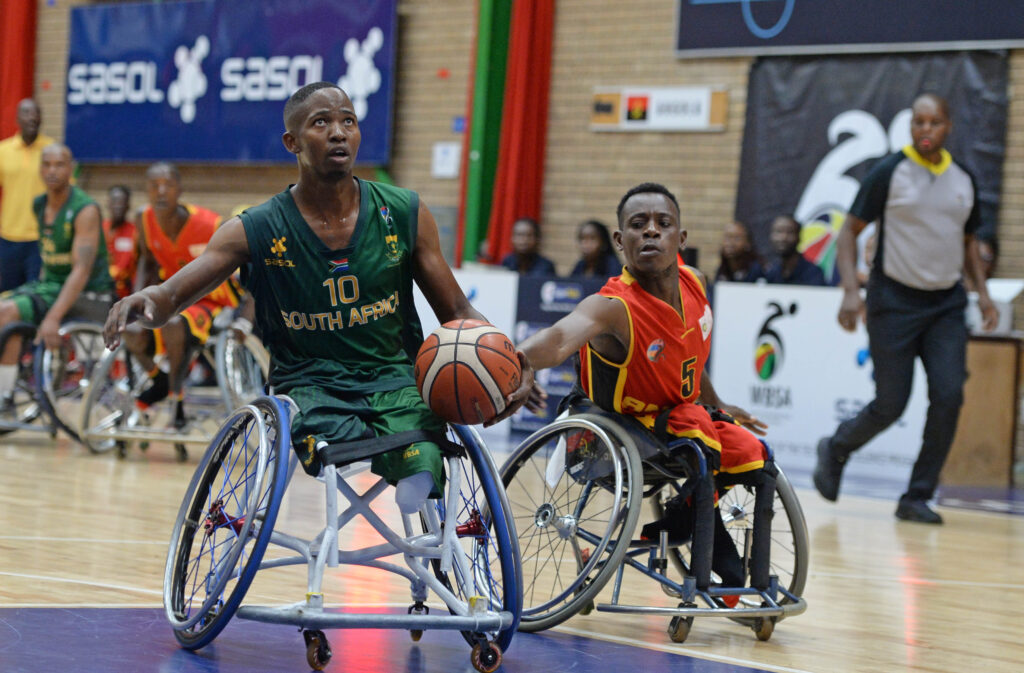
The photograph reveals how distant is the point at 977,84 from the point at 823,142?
1.09 metres

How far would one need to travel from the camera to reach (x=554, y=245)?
10930 mm

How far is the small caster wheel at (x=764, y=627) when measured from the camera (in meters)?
3.53

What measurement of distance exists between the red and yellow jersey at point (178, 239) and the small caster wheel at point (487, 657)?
417cm

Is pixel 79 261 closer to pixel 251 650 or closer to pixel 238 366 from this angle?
pixel 238 366

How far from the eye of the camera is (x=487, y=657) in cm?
290

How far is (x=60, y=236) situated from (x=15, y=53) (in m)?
7.49

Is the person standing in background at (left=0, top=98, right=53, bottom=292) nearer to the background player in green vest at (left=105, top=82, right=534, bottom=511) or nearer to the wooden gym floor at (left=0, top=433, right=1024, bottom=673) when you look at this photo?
the wooden gym floor at (left=0, top=433, right=1024, bottom=673)

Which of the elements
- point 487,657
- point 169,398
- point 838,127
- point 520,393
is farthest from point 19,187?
point 487,657

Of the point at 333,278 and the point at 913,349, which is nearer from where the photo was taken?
the point at 333,278

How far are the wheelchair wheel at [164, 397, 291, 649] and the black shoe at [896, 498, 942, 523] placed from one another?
378 cm

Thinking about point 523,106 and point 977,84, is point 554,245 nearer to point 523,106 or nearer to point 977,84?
point 523,106

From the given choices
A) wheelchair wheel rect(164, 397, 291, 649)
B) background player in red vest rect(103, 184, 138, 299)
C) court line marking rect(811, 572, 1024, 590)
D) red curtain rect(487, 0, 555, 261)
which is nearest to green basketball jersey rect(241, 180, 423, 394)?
wheelchair wheel rect(164, 397, 291, 649)

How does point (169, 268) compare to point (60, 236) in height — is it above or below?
below

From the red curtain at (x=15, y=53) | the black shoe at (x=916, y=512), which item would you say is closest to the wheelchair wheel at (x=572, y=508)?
the black shoe at (x=916, y=512)
